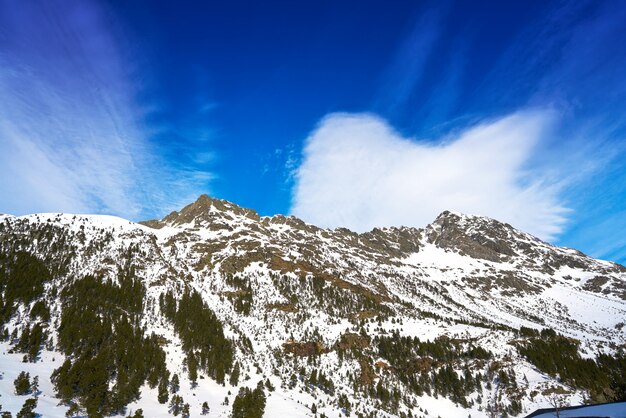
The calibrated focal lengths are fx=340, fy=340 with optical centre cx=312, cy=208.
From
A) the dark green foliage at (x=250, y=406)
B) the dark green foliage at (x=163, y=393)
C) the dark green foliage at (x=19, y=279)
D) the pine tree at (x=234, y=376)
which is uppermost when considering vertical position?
the dark green foliage at (x=19, y=279)

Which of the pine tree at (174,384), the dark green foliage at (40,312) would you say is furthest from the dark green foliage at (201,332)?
the dark green foliage at (40,312)

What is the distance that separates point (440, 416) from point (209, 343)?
229 feet

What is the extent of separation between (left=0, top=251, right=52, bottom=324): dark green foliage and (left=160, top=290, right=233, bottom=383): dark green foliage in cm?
3722

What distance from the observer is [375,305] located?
157250mm

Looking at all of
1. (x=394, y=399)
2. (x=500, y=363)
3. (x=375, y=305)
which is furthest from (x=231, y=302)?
(x=500, y=363)

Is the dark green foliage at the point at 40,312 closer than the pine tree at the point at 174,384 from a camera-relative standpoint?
No

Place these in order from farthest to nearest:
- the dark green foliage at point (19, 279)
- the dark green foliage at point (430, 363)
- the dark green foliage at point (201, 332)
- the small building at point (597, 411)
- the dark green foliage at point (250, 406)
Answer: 1. the dark green foliage at point (430, 363)
2. the dark green foliage at point (201, 332)
3. the dark green foliage at point (19, 279)
4. the dark green foliage at point (250, 406)
5. the small building at point (597, 411)

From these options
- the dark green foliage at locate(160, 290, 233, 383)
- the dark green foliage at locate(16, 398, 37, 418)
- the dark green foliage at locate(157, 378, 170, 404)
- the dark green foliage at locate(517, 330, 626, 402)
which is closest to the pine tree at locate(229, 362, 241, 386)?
the dark green foliage at locate(160, 290, 233, 383)

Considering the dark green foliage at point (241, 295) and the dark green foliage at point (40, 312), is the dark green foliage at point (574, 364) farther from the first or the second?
the dark green foliage at point (40, 312)

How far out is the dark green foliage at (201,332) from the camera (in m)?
97.5

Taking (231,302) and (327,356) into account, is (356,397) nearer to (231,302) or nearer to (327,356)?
(327,356)

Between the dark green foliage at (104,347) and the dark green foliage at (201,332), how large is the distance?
992cm

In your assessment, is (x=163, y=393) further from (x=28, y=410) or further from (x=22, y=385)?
(x=28, y=410)

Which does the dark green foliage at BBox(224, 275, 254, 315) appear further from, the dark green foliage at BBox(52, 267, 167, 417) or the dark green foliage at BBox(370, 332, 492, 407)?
the dark green foliage at BBox(370, 332, 492, 407)
